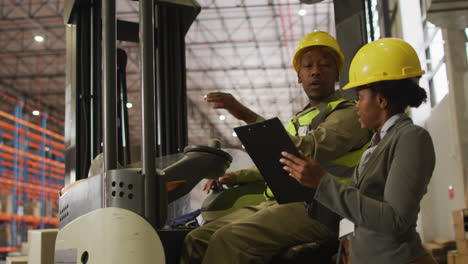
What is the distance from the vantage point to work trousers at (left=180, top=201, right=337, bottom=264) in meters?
2.24

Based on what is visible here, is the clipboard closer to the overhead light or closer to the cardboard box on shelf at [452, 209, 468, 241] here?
the cardboard box on shelf at [452, 209, 468, 241]

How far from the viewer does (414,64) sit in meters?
2.01

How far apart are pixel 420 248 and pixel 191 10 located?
316cm

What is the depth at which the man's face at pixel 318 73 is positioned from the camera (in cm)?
284

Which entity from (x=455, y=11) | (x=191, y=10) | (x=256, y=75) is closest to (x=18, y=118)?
(x=256, y=75)

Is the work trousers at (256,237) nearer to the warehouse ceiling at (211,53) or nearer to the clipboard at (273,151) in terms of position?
Answer: the clipboard at (273,151)

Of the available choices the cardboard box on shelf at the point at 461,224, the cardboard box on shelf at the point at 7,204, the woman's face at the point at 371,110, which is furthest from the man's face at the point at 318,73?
the cardboard box on shelf at the point at 7,204

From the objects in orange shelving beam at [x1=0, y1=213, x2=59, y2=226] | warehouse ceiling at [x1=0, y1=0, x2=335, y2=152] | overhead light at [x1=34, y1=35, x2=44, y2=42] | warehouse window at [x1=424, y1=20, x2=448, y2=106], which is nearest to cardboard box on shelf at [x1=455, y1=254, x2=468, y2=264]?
warehouse window at [x1=424, y1=20, x2=448, y2=106]

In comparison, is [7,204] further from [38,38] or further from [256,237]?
[256,237]

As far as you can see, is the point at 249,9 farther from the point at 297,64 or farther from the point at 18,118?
the point at 297,64

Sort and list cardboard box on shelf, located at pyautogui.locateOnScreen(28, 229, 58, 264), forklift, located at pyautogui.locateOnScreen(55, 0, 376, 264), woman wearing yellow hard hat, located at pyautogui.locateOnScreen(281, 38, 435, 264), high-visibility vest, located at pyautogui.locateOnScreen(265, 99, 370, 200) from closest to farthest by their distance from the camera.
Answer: woman wearing yellow hard hat, located at pyautogui.locateOnScreen(281, 38, 435, 264) → forklift, located at pyautogui.locateOnScreen(55, 0, 376, 264) → high-visibility vest, located at pyautogui.locateOnScreen(265, 99, 370, 200) → cardboard box on shelf, located at pyautogui.locateOnScreen(28, 229, 58, 264)

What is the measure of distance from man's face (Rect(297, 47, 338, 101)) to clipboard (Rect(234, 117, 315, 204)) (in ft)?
2.94

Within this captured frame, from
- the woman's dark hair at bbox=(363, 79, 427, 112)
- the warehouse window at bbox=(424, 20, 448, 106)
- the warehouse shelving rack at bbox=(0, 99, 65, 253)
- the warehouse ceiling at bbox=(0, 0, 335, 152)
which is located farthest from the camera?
the warehouse ceiling at bbox=(0, 0, 335, 152)

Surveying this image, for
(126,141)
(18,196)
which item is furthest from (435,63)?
(18,196)
